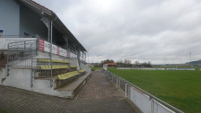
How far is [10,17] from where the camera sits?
13.1 metres

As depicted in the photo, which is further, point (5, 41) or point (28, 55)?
point (5, 41)

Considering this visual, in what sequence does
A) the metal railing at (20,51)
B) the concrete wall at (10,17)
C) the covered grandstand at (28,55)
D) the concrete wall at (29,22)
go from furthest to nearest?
the concrete wall at (29,22) < the concrete wall at (10,17) < the metal railing at (20,51) < the covered grandstand at (28,55)

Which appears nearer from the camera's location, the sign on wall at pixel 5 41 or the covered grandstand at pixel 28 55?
the covered grandstand at pixel 28 55

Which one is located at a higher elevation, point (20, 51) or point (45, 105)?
point (20, 51)

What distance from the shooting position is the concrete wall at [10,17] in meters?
13.1

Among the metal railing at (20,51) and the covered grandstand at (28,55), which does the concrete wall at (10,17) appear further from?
the metal railing at (20,51)

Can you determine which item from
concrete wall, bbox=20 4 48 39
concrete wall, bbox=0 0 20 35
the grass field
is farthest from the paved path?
concrete wall, bbox=20 4 48 39

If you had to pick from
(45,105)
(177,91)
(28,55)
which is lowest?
(177,91)

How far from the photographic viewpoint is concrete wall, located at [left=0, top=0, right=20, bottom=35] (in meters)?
13.1

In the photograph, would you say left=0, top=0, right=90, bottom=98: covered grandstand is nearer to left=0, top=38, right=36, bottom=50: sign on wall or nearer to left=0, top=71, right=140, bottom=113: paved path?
left=0, top=38, right=36, bottom=50: sign on wall

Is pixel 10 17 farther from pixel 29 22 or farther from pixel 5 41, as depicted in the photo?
pixel 5 41

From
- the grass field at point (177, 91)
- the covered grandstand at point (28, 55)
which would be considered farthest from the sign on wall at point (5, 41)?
the grass field at point (177, 91)

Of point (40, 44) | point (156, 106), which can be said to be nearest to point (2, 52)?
point (40, 44)

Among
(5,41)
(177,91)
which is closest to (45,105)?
(5,41)
